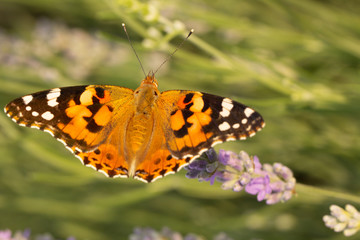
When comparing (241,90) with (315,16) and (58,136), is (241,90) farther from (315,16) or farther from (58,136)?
(58,136)

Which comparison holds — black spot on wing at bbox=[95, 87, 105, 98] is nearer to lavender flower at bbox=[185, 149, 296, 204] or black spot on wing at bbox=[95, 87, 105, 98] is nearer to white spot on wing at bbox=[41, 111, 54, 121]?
white spot on wing at bbox=[41, 111, 54, 121]

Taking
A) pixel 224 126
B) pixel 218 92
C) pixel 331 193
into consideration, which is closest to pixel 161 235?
pixel 224 126

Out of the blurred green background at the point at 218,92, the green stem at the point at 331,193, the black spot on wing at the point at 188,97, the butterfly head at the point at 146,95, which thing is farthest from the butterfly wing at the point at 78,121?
the green stem at the point at 331,193

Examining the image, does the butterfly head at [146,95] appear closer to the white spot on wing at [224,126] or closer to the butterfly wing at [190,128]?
the butterfly wing at [190,128]

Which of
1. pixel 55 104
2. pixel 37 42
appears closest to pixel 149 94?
pixel 55 104

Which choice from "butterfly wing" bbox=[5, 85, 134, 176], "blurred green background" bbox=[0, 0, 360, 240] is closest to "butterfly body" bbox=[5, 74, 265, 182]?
"butterfly wing" bbox=[5, 85, 134, 176]

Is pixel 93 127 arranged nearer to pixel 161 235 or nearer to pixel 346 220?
pixel 161 235
